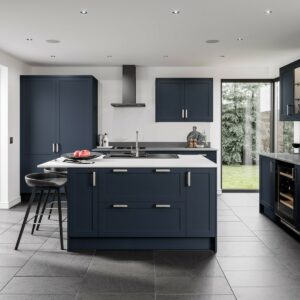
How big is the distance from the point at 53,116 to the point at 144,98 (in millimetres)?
1747

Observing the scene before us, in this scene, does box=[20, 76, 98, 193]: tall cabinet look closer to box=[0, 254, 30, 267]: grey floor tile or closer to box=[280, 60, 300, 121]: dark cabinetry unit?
box=[280, 60, 300, 121]: dark cabinetry unit

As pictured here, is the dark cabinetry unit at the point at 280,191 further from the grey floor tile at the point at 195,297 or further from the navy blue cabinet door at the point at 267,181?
the grey floor tile at the point at 195,297

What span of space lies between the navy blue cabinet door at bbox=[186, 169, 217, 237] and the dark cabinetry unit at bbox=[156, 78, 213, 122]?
11.4 ft

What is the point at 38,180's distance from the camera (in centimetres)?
422

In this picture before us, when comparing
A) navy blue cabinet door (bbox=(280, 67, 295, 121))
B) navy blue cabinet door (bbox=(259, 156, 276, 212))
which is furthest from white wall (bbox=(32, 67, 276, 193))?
navy blue cabinet door (bbox=(259, 156, 276, 212))

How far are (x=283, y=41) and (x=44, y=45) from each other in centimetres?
334

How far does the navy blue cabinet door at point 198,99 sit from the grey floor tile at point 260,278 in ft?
14.0

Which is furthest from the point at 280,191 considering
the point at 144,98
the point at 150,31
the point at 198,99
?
the point at 144,98

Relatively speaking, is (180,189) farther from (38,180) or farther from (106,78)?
(106,78)

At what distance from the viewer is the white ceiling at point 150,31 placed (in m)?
4.14

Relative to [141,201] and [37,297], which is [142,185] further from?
[37,297]

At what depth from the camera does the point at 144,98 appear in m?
7.91

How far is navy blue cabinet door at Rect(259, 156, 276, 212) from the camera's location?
5660 millimetres

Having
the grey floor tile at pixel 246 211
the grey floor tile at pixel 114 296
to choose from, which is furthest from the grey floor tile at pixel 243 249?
the grey floor tile at pixel 246 211
